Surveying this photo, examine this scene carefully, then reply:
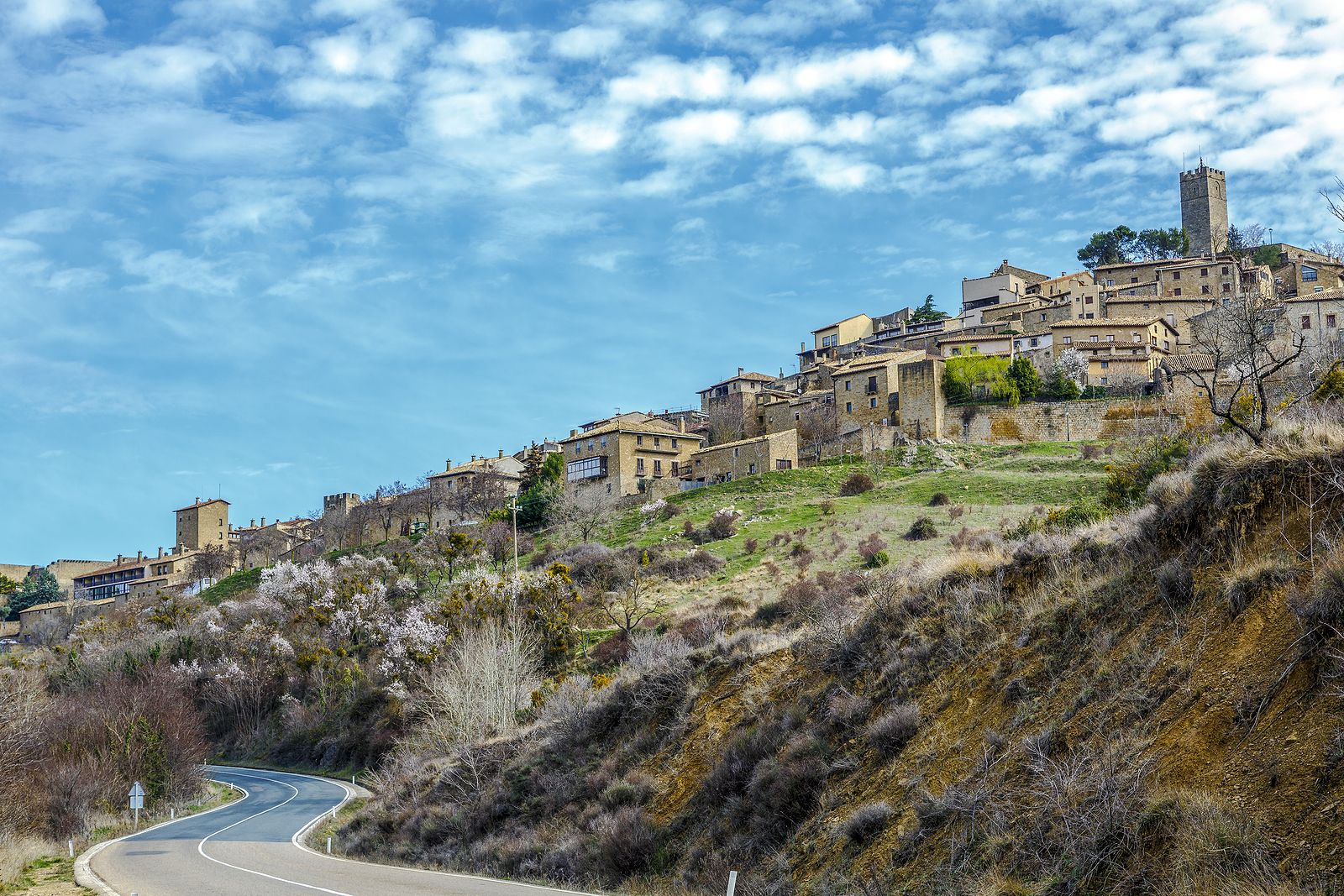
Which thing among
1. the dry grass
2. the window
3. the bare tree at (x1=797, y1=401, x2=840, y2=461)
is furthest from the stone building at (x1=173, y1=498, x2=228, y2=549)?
Answer: the dry grass

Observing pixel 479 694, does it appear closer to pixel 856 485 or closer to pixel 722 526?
pixel 722 526

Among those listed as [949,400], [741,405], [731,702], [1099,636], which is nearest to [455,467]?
[741,405]

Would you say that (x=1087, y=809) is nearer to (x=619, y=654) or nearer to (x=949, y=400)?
(x=619, y=654)

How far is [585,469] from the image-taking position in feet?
320

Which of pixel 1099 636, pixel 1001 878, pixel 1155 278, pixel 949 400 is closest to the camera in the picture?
pixel 1001 878

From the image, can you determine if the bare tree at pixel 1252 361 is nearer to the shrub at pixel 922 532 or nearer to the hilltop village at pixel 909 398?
the shrub at pixel 922 532

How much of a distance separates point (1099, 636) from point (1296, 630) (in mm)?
3270

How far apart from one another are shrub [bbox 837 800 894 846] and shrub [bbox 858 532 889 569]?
36.2 metres

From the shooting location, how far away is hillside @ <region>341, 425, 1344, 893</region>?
11555mm

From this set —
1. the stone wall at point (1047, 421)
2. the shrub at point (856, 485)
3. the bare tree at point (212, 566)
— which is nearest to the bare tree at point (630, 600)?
the shrub at point (856, 485)

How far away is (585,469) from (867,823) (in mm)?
82326

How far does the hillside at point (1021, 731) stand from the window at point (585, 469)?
6977 cm

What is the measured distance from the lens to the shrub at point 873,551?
52.6 meters

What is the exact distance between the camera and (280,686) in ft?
216
